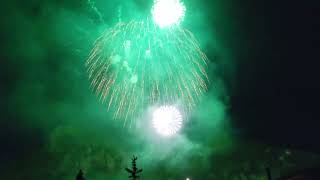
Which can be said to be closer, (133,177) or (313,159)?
(133,177)

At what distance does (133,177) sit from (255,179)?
281 ft

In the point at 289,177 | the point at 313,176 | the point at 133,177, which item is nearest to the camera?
the point at 133,177

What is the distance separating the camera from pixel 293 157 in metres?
88.2

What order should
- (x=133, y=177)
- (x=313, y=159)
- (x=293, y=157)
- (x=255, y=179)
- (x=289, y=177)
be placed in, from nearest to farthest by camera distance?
(x=133, y=177) < (x=289, y=177) < (x=313, y=159) < (x=293, y=157) < (x=255, y=179)

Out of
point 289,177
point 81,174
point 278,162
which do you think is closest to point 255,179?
point 278,162

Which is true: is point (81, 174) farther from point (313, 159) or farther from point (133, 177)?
point (313, 159)

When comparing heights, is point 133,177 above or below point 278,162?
below

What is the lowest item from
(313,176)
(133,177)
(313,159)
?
(133,177)

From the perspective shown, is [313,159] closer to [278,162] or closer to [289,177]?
[278,162]

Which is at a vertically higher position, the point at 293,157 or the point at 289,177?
the point at 293,157

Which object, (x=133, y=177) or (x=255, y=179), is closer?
(x=133, y=177)

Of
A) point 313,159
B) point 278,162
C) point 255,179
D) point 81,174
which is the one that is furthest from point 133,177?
point 255,179

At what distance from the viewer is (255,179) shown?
107 meters

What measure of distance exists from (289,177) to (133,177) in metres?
34.5
